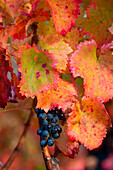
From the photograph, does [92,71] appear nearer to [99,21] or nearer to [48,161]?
[99,21]

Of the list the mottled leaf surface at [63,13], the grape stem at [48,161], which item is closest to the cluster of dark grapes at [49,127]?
the grape stem at [48,161]

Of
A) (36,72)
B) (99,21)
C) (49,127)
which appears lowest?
(49,127)

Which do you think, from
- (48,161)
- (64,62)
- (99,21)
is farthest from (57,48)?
(48,161)

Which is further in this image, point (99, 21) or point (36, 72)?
point (99, 21)

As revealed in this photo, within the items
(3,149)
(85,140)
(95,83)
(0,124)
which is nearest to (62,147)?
(85,140)

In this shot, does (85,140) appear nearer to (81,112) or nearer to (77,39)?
(81,112)

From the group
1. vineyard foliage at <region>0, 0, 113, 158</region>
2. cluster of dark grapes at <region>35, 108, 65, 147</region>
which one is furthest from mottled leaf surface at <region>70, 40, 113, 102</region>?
cluster of dark grapes at <region>35, 108, 65, 147</region>

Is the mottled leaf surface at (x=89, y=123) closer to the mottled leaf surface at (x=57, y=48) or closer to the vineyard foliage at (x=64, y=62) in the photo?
the vineyard foliage at (x=64, y=62)
